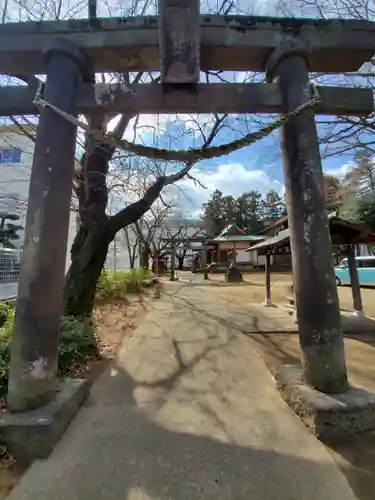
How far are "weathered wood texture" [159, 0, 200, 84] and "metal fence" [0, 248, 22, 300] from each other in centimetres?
753

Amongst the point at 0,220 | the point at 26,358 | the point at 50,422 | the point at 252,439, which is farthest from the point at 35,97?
the point at 0,220

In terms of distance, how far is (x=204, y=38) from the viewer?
3.24m

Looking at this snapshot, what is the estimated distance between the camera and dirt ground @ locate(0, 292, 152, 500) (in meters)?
2.39

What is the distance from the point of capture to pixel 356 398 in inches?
109

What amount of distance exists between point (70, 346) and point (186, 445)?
264cm

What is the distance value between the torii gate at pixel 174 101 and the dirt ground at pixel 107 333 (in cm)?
43

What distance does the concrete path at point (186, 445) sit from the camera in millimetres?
2244

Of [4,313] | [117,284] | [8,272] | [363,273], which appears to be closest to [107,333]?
[4,313]

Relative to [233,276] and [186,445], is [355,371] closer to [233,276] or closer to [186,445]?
[186,445]

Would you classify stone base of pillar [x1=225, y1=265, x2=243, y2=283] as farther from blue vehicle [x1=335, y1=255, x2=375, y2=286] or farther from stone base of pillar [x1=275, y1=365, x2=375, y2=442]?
stone base of pillar [x1=275, y1=365, x2=375, y2=442]

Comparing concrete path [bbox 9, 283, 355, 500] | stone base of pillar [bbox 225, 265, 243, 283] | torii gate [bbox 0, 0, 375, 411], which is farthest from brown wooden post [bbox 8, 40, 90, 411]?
Answer: stone base of pillar [bbox 225, 265, 243, 283]

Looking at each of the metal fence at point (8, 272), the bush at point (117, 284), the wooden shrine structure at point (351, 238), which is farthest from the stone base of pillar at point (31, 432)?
the bush at point (117, 284)

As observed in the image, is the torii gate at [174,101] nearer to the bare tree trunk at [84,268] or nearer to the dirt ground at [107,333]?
the dirt ground at [107,333]

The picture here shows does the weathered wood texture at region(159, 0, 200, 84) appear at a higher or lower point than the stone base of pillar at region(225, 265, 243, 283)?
higher
